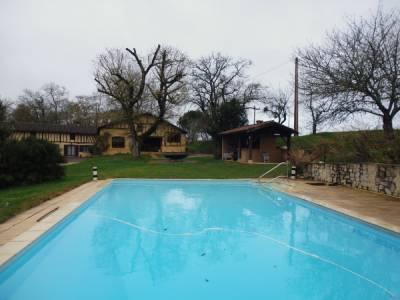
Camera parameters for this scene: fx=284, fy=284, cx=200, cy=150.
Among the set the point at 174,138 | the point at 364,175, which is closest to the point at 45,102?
the point at 174,138

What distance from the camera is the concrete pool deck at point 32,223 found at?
4.43 meters

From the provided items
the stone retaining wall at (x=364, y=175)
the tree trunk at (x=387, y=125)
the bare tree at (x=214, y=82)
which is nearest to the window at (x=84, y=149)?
the bare tree at (x=214, y=82)

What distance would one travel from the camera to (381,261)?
4.72m

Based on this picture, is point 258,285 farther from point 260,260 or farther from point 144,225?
point 144,225

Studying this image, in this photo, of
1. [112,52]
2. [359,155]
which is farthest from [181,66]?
[359,155]

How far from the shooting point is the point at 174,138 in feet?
116

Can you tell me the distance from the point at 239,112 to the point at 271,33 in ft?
46.3

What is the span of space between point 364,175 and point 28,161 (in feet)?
45.0

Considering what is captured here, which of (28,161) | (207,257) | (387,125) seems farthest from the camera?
(28,161)

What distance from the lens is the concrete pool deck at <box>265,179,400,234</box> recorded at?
19.5 feet

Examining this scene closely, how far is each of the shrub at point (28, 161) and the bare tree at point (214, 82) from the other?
16.5 meters

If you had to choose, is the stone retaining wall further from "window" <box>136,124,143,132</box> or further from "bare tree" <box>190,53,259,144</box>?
"window" <box>136,124,143,132</box>

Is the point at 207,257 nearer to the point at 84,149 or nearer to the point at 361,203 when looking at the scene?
the point at 361,203

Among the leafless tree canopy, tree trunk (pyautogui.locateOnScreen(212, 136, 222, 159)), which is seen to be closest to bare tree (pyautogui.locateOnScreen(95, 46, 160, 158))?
tree trunk (pyautogui.locateOnScreen(212, 136, 222, 159))
